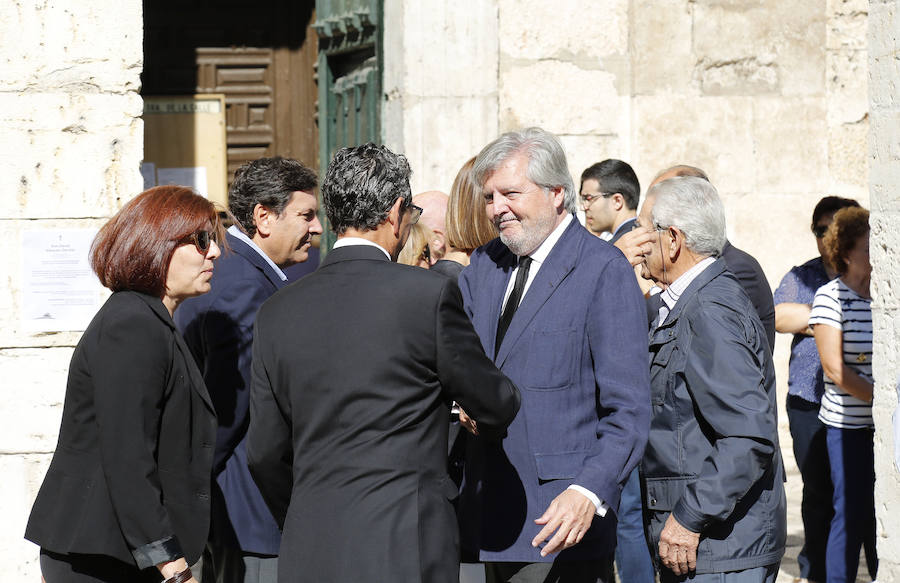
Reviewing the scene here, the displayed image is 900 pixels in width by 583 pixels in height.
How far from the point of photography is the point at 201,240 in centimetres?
295

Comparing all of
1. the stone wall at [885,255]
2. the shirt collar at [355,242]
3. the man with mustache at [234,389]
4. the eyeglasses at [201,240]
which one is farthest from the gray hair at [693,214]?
the eyeglasses at [201,240]

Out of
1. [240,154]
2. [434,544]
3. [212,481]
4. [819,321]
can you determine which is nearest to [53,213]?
[212,481]

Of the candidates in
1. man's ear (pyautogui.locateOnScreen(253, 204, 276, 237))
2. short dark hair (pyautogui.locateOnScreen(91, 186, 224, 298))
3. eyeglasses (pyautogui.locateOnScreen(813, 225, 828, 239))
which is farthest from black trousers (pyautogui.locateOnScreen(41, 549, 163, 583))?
eyeglasses (pyautogui.locateOnScreen(813, 225, 828, 239))

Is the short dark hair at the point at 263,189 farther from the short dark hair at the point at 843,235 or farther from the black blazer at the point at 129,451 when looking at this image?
the short dark hair at the point at 843,235

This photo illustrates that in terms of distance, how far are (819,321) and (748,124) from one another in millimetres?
2616

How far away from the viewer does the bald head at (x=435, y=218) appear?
4.77m

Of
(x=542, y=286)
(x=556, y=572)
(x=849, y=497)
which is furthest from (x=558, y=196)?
(x=849, y=497)

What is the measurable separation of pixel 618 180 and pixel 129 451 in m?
3.58

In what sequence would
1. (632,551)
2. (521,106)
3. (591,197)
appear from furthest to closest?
(521,106), (591,197), (632,551)

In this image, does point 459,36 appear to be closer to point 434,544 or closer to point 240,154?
point 240,154

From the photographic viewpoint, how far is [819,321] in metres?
4.80

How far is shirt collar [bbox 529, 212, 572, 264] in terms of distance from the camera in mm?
3127

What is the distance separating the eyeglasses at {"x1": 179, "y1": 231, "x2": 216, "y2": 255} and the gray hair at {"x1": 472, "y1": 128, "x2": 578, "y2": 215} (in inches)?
30.1

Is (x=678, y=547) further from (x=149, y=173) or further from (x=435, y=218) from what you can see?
(x=149, y=173)
